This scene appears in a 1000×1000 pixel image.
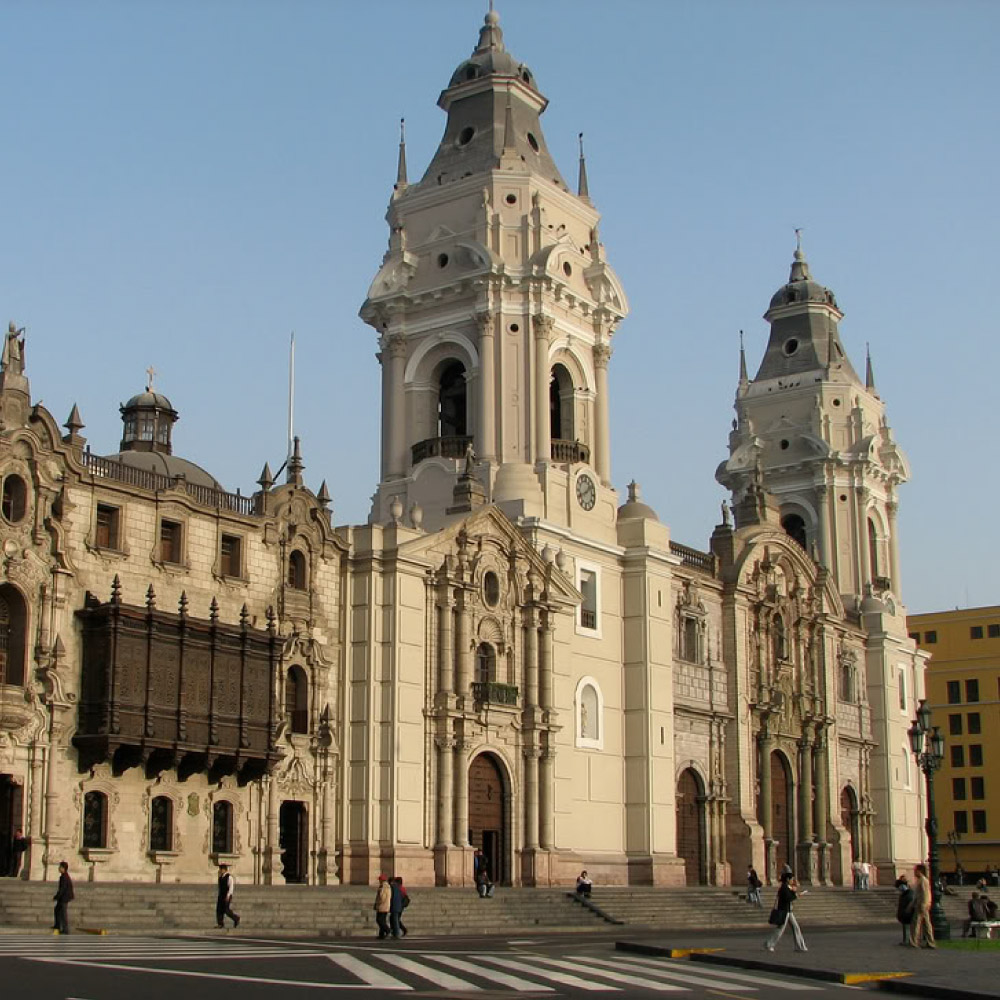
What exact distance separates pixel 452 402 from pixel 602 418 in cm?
585

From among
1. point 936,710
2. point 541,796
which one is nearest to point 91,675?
point 541,796

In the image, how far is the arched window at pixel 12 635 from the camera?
130 ft

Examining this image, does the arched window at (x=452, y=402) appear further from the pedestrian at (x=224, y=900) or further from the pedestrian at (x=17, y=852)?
the pedestrian at (x=224, y=900)

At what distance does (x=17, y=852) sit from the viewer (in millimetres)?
38312

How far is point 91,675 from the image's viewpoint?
40875 millimetres

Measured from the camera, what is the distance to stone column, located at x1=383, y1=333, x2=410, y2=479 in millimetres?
60875

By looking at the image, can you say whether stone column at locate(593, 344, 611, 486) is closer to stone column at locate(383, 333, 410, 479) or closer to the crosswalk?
stone column at locate(383, 333, 410, 479)

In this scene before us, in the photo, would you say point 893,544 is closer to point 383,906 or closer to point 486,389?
point 486,389

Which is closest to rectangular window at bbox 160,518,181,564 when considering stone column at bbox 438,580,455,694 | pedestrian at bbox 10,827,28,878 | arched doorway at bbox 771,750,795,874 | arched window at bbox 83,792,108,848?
arched window at bbox 83,792,108,848

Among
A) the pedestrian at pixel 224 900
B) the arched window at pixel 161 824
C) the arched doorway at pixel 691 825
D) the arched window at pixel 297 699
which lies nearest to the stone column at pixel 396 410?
the arched window at pixel 297 699

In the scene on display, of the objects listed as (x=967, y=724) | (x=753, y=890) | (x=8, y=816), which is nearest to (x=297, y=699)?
(x=8, y=816)

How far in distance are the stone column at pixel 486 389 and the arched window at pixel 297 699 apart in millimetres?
13632

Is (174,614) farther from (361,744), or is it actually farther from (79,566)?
(361,744)

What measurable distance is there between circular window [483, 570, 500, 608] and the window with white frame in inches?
212
